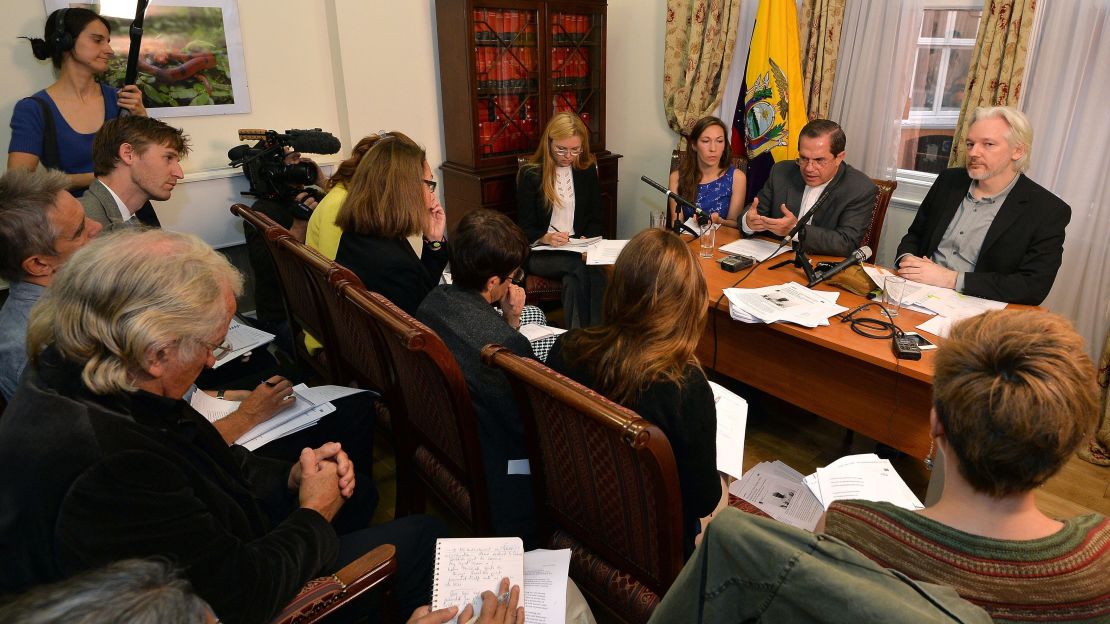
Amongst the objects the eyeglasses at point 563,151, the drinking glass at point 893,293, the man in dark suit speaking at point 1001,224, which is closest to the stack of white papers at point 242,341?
the eyeglasses at point 563,151

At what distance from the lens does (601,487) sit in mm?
1283

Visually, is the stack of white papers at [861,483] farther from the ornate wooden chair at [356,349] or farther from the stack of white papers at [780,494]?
the ornate wooden chair at [356,349]

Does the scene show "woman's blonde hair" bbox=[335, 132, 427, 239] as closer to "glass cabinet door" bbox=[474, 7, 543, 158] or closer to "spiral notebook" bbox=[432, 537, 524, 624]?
"spiral notebook" bbox=[432, 537, 524, 624]

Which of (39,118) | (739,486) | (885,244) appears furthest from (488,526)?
(885,244)

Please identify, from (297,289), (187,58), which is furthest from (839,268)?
(187,58)

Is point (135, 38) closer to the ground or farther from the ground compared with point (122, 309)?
farther from the ground

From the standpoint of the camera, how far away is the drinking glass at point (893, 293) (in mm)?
2162

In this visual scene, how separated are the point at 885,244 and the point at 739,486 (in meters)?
2.24

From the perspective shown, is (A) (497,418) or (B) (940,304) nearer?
(A) (497,418)

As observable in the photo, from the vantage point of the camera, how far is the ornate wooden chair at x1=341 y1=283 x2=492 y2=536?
4.68 feet

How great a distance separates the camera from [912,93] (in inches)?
133

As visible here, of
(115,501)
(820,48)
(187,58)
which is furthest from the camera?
(820,48)

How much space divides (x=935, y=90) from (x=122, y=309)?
3.60m

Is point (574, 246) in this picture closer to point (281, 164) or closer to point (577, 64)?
point (281, 164)
